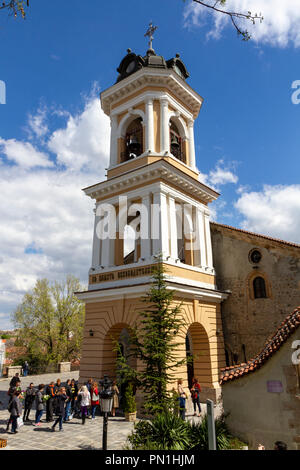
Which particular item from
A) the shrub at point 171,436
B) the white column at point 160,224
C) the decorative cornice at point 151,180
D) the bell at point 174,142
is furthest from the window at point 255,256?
the shrub at point 171,436

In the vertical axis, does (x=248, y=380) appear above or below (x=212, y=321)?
below

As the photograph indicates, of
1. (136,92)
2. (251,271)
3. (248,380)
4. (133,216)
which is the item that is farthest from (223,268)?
(136,92)

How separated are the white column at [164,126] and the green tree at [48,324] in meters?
23.5

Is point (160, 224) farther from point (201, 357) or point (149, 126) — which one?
point (201, 357)

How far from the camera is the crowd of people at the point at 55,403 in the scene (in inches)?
444

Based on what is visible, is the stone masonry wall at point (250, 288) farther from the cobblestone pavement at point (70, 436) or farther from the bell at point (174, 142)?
the cobblestone pavement at point (70, 436)

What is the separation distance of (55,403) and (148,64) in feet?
61.7

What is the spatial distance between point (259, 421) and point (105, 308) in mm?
9443

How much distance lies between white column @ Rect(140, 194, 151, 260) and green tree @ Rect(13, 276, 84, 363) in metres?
22.4

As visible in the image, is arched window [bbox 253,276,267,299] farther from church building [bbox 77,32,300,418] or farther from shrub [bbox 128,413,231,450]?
shrub [bbox 128,413,231,450]

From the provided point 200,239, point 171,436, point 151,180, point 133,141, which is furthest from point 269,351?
point 133,141

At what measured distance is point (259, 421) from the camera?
31.3ft

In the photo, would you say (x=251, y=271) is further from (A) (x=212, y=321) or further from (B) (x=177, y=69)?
(B) (x=177, y=69)

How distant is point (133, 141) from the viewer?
19.6 meters
